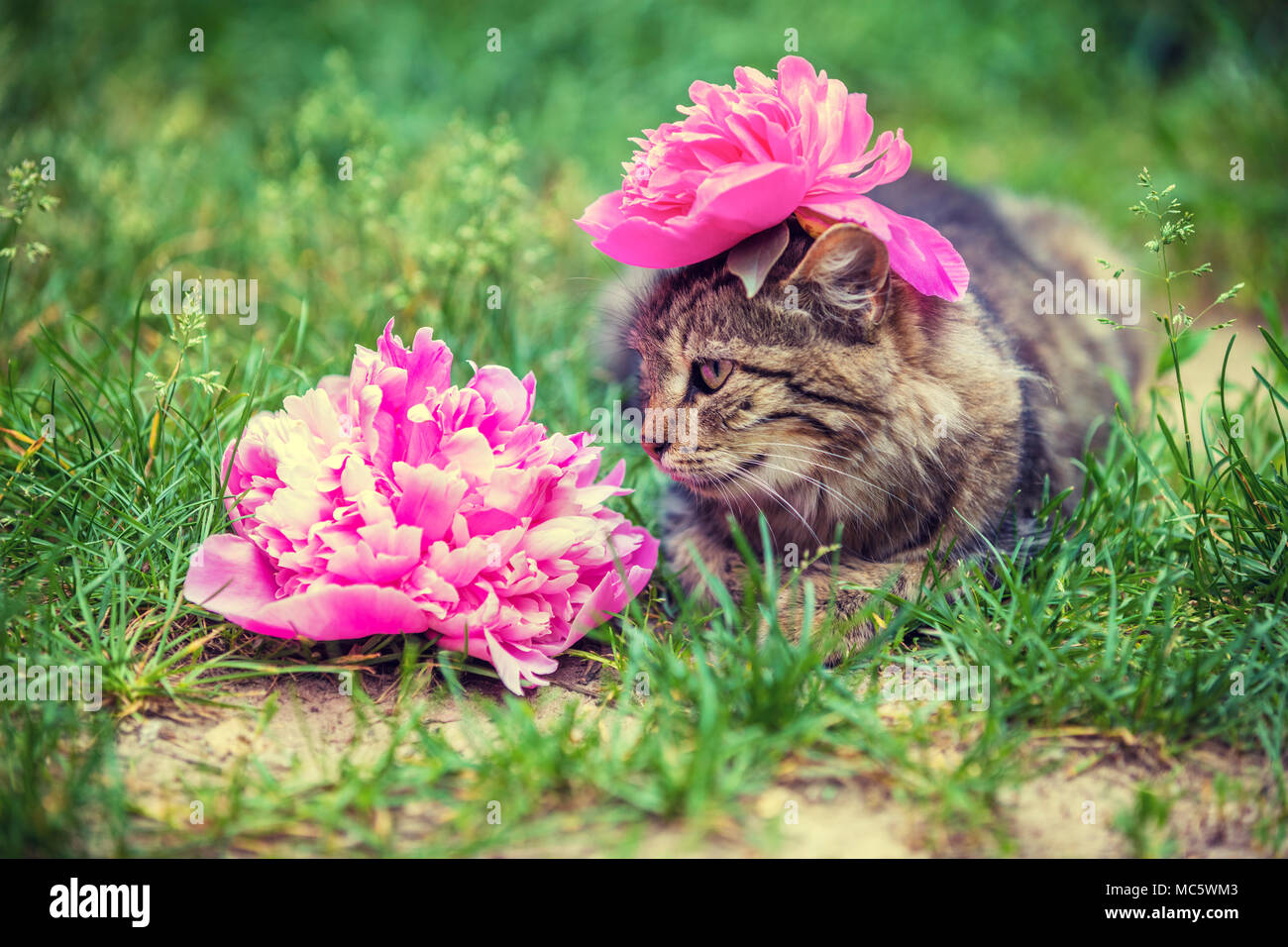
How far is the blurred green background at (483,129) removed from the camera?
3176mm

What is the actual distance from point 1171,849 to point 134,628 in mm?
1817

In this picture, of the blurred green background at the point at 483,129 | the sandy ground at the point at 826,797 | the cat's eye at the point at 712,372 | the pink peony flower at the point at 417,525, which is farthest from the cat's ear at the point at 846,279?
the blurred green background at the point at 483,129

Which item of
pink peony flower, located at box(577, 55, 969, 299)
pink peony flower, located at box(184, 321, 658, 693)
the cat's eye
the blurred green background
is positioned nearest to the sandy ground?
pink peony flower, located at box(184, 321, 658, 693)

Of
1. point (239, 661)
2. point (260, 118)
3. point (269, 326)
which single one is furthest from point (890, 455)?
Result: point (260, 118)

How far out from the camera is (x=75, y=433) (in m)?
2.21

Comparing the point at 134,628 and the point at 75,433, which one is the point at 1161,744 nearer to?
the point at 134,628

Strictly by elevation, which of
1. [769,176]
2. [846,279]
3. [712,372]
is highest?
[769,176]

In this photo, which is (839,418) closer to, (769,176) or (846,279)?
(846,279)

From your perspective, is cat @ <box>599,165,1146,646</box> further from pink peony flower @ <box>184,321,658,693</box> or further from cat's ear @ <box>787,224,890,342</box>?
pink peony flower @ <box>184,321,658,693</box>

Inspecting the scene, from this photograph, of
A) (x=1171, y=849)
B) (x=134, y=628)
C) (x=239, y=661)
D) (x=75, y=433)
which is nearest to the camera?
(x=1171, y=849)

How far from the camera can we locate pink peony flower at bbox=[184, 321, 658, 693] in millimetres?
1752

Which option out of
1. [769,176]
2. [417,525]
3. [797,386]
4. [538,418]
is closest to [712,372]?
[797,386]

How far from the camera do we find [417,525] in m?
1.78

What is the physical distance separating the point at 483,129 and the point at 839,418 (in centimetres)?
326
